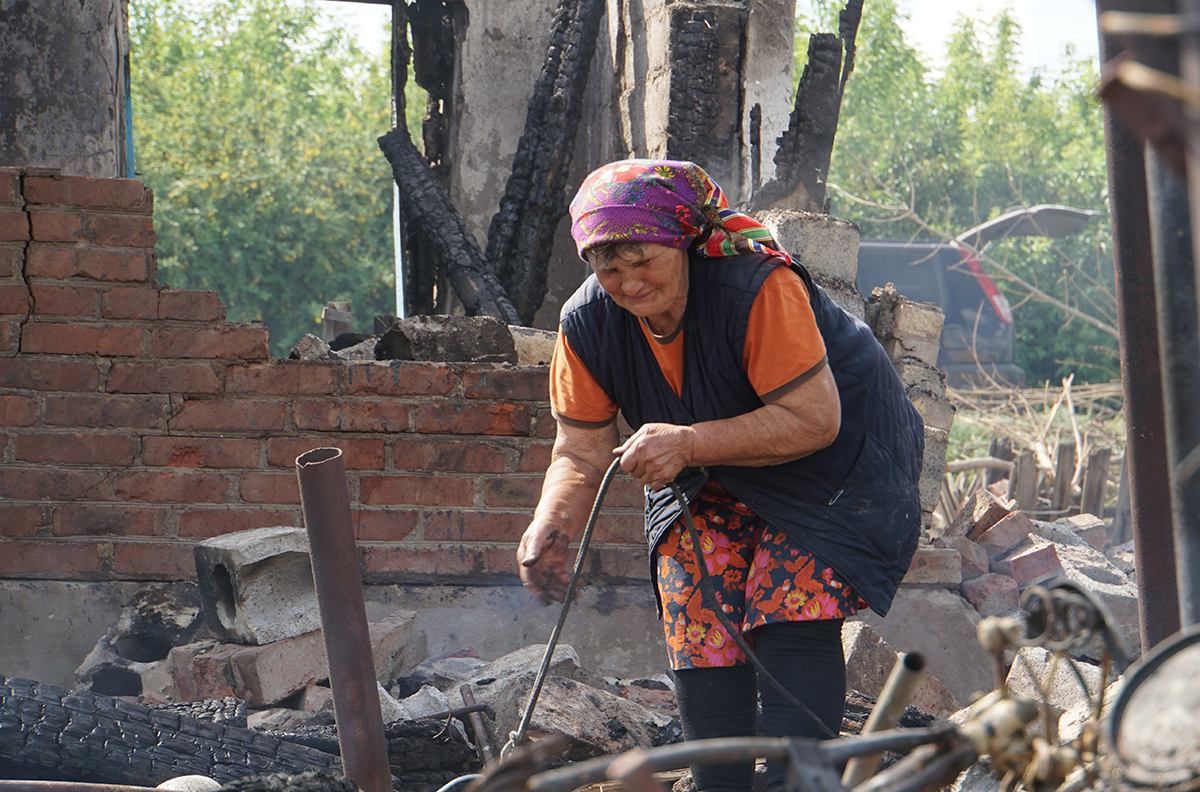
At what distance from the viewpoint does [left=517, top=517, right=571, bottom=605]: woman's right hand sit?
2.98 meters

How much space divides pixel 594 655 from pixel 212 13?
103ft

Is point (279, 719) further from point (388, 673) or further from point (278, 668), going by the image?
point (388, 673)

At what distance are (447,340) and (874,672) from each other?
1.84 meters

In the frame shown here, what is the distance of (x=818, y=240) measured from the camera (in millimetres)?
4902

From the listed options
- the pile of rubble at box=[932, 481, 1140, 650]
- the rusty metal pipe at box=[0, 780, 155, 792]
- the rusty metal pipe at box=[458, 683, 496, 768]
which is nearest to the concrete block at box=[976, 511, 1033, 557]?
the pile of rubble at box=[932, 481, 1140, 650]

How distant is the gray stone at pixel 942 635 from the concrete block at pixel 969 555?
0.94 feet

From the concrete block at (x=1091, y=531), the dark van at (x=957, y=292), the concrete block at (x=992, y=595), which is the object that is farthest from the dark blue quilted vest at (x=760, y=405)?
the dark van at (x=957, y=292)

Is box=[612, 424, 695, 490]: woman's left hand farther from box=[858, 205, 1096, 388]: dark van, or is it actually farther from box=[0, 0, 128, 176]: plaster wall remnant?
box=[858, 205, 1096, 388]: dark van

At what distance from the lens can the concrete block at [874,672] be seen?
4484 mm

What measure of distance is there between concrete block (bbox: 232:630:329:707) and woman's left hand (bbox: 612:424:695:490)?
1822 mm

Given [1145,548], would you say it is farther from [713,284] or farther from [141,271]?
[141,271]

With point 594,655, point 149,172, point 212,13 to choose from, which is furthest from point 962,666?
point 212,13

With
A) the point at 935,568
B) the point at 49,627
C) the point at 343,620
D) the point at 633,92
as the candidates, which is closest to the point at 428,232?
the point at 633,92

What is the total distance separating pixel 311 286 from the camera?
23781 millimetres
